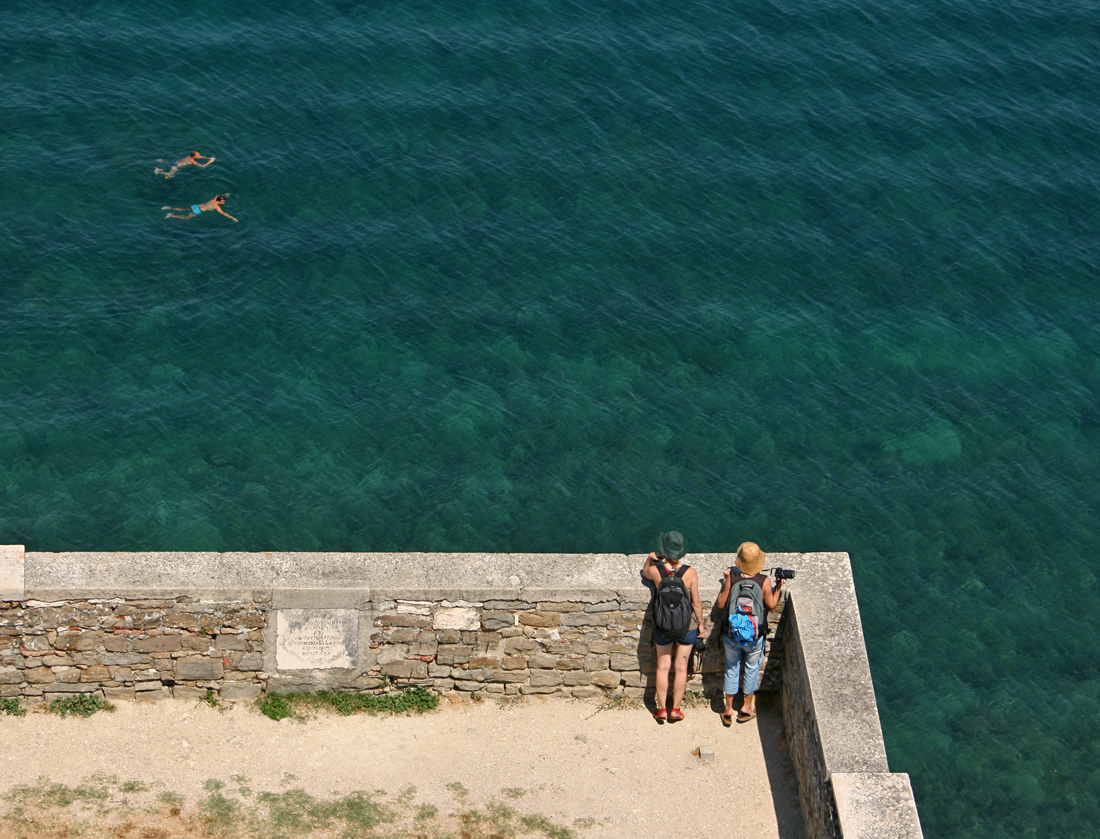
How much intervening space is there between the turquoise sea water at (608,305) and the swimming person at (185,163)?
0.31 m

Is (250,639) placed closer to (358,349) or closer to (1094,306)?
(358,349)

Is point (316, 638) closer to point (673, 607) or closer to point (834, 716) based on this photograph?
point (673, 607)

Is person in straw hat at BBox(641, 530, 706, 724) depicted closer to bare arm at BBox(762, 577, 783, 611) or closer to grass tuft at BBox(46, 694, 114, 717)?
bare arm at BBox(762, 577, 783, 611)

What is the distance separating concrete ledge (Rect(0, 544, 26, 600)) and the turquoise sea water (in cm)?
596

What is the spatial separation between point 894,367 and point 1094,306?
4867mm

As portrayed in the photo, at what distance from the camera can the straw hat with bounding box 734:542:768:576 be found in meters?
12.6

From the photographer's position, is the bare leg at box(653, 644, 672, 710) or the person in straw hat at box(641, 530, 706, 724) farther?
the bare leg at box(653, 644, 672, 710)

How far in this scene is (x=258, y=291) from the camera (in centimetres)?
2297

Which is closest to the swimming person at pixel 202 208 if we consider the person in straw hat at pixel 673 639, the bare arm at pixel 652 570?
the bare arm at pixel 652 570

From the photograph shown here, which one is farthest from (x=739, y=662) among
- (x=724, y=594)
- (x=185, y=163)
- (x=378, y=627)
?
(x=185, y=163)

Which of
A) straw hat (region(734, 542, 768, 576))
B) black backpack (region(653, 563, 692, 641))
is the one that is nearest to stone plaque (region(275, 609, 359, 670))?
black backpack (region(653, 563, 692, 641))

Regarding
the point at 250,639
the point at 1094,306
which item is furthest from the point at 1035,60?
the point at 250,639

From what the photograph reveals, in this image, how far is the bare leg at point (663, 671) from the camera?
1292cm

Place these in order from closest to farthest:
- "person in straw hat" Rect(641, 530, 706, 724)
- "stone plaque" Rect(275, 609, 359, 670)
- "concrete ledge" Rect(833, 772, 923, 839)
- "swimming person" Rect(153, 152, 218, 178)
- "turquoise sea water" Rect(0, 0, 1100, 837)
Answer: "concrete ledge" Rect(833, 772, 923, 839) < "person in straw hat" Rect(641, 530, 706, 724) < "stone plaque" Rect(275, 609, 359, 670) < "turquoise sea water" Rect(0, 0, 1100, 837) < "swimming person" Rect(153, 152, 218, 178)
